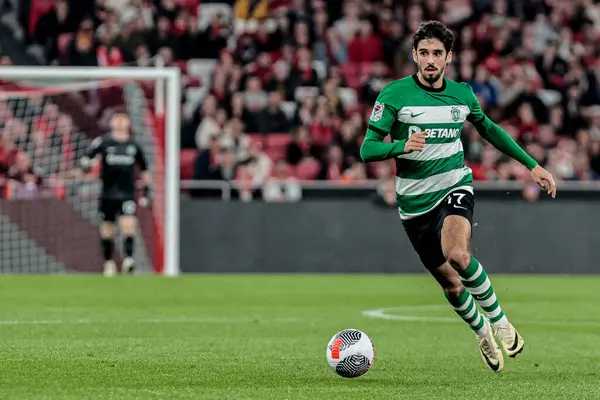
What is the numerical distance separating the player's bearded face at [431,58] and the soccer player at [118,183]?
999 cm

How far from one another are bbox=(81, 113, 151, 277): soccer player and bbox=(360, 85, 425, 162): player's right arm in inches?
395

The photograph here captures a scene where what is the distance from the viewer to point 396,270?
61.3ft

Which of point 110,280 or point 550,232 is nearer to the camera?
point 110,280

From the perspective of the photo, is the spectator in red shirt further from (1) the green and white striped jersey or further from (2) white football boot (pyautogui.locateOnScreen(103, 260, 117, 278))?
(1) the green and white striped jersey

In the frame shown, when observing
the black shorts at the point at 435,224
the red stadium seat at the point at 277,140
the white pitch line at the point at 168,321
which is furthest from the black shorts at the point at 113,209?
the black shorts at the point at 435,224

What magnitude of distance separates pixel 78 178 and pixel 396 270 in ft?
15.3

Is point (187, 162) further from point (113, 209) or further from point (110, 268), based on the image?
point (110, 268)

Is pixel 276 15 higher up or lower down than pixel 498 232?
higher up

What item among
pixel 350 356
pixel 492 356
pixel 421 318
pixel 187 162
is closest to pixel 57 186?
pixel 187 162

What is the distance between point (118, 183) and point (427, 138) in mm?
10426

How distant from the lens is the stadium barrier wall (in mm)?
18359

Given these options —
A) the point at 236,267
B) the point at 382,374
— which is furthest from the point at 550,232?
the point at 382,374

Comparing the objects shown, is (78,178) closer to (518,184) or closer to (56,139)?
(56,139)

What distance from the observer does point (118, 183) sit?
17.5 m
